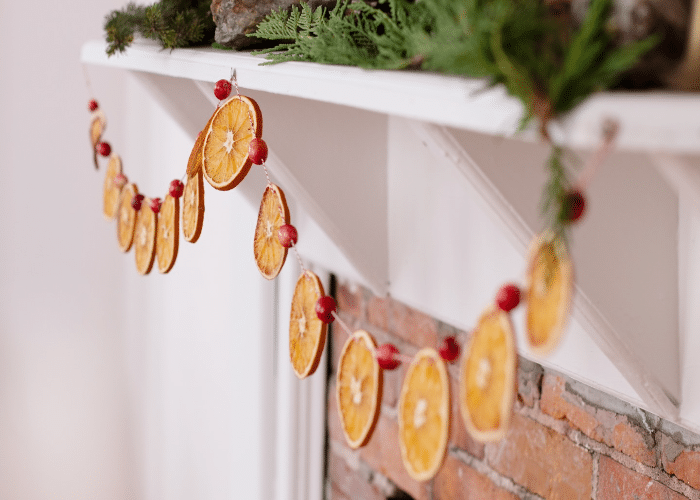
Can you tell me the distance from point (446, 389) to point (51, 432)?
136cm

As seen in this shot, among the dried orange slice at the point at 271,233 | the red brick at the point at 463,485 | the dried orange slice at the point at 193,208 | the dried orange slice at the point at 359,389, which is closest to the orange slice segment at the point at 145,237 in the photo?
the dried orange slice at the point at 193,208

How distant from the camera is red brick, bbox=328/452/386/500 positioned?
110 cm

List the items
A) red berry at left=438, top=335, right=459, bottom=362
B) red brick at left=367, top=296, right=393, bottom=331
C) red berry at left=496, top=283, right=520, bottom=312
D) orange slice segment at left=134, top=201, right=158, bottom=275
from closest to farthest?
red berry at left=496, top=283, right=520, bottom=312 < red berry at left=438, top=335, right=459, bottom=362 < orange slice segment at left=134, top=201, right=158, bottom=275 < red brick at left=367, top=296, right=393, bottom=331

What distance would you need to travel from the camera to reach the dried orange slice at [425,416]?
1.41 ft

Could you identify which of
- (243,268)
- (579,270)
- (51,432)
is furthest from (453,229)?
(51,432)

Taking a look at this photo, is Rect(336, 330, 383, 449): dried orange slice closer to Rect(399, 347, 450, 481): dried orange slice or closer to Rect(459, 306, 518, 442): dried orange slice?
Rect(399, 347, 450, 481): dried orange slice

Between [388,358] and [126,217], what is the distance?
20.9 inches

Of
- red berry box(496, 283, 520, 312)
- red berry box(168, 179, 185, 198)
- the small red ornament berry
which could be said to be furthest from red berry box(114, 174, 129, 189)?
red berry box(496, 283, 520, 312)

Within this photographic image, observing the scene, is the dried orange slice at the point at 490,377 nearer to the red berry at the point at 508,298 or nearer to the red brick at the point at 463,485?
the red berry at the point at 508,298

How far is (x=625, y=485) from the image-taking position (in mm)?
650

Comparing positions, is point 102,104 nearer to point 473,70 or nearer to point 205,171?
point 205,171

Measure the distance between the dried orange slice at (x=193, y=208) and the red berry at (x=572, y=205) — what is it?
1.37ft

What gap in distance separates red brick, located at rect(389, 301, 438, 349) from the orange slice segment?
0.35 m

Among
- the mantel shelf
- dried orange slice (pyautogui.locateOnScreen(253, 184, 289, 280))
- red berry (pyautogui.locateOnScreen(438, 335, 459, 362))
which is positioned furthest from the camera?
dried orange slice (pyautogui.locateOnScreen(253, 184, 289, 280))
